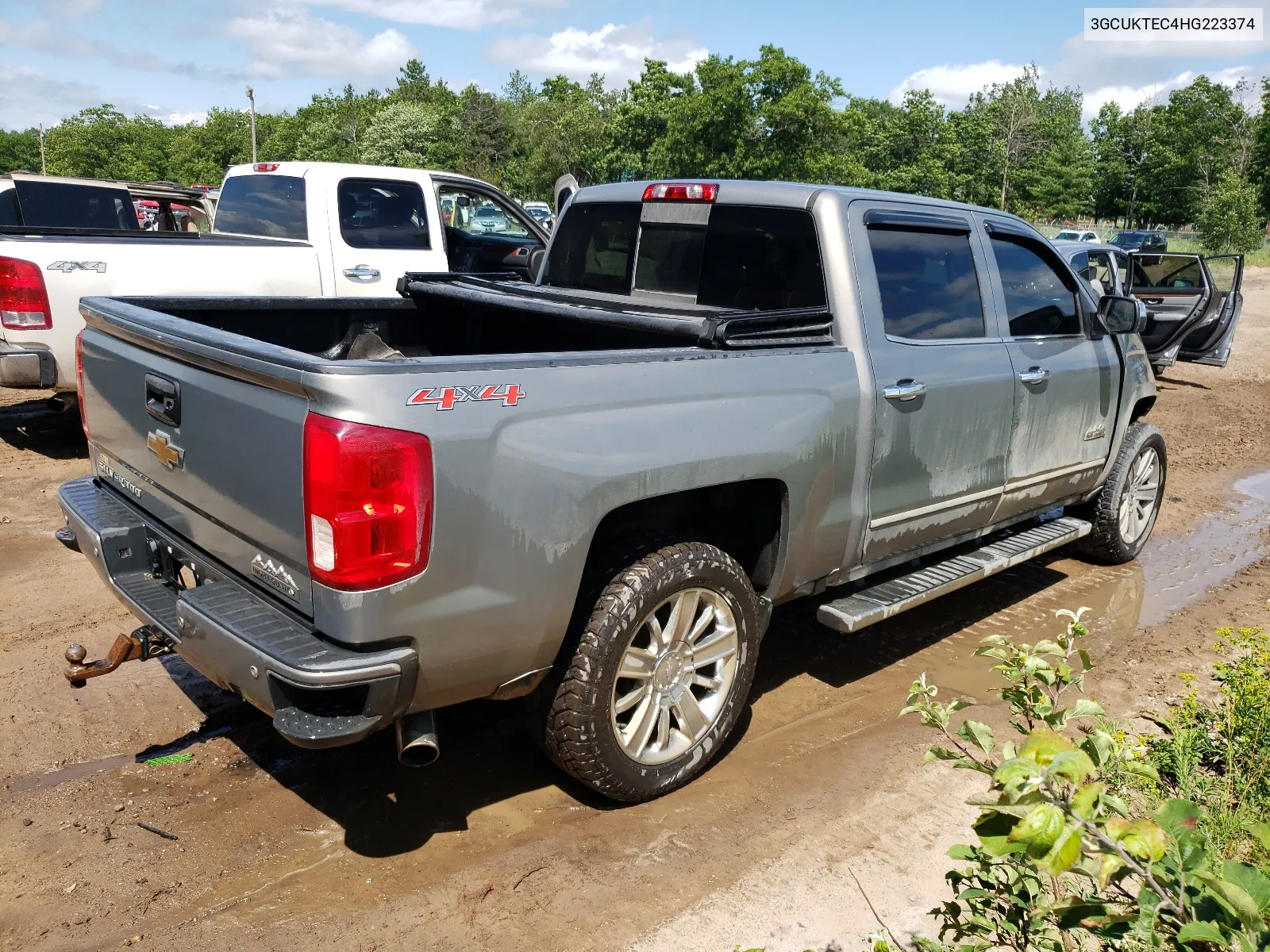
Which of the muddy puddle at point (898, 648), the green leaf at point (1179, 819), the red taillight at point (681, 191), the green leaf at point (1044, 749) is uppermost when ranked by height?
the red taillight at point (681, 191)

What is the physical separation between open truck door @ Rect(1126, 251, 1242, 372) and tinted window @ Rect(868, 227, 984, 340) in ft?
30.3

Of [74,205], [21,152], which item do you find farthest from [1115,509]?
[21,152]

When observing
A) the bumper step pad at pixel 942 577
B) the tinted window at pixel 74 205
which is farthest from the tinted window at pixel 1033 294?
the tinted window at pixel 74 205

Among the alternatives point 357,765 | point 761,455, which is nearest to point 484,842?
point 357,765

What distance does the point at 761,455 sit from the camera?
3404 millimetres

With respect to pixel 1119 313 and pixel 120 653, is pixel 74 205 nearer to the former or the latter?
pixel 120 653

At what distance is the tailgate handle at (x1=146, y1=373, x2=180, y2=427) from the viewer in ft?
10.1

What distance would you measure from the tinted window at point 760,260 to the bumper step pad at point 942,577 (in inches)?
47.8

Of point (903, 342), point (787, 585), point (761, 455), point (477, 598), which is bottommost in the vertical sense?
point (787, 585)

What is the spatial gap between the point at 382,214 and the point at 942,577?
6.31m

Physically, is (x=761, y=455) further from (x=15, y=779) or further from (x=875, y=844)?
(x=15, y=779)

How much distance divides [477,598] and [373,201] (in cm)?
687

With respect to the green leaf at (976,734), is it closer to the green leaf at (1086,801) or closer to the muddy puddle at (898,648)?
the green leaf at (1086,801)

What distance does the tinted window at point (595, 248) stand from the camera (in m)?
4.82
